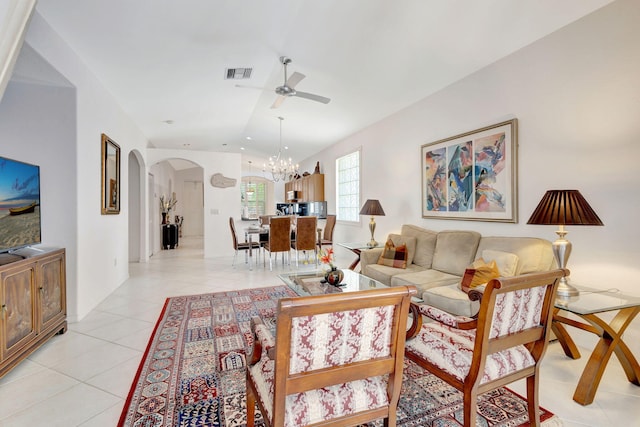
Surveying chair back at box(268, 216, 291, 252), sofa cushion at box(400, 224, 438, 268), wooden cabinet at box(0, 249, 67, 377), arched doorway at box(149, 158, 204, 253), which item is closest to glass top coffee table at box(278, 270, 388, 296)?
sofa cushion at box(400, 224, 438, 268)

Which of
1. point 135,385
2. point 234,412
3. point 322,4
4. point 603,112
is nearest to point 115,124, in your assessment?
point 322,4

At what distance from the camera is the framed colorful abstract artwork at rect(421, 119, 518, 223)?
9.58ft

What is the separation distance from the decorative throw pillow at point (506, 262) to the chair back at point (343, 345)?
6.26 ft

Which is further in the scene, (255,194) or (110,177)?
(255,194)

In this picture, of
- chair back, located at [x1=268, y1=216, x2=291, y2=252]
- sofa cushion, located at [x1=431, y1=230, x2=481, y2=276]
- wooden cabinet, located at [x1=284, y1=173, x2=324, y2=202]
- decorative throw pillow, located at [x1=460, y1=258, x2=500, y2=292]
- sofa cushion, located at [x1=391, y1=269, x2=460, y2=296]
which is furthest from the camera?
wooden cabinet, located at [x1=284, y1=173, x2=324, y2=202]

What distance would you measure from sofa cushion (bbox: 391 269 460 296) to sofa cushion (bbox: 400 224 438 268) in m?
0.31

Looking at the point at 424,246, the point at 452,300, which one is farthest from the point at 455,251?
the point at 452,300

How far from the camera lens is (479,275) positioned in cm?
250

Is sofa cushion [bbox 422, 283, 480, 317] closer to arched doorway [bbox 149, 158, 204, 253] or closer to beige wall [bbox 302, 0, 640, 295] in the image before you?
beige wall [bbox 302, 0, 640, 295]

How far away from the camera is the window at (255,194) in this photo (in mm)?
12594

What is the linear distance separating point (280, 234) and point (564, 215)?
4.28 meters

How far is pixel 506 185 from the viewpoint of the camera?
9.66 ft

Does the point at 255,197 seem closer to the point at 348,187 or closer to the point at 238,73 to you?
the point at 348,187

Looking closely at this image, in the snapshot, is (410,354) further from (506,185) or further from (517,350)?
(506,185)
